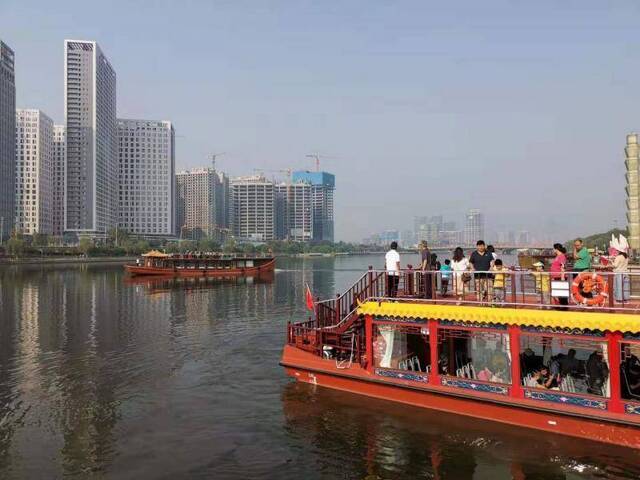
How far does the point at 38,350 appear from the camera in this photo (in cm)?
2173

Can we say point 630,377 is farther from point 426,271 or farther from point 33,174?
point 33,174

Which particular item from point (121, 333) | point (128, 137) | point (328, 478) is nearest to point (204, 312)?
point (121, 333)

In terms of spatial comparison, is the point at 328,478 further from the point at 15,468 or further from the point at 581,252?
the point at 581,252

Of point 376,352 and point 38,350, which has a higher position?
point 376,352

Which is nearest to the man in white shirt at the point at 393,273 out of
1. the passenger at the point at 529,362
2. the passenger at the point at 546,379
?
the passenger at the point at 529,362

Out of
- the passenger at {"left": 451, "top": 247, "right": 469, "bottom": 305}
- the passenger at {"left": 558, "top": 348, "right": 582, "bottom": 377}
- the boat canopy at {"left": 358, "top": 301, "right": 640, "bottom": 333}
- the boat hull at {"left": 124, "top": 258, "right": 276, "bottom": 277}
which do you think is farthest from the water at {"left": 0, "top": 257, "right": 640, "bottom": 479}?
the boat hull at {"left": 124, "top": 258, "right": 276, "bottom": 277}

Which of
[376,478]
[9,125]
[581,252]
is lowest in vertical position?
[376,478]

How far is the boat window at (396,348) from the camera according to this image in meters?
13.5

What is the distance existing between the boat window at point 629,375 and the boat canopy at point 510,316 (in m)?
0.90

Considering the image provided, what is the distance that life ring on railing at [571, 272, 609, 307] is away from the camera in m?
10.8

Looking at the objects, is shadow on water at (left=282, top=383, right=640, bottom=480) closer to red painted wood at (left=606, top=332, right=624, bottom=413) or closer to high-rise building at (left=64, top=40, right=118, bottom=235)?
red painted wood at (left=606, top=332, right=624, bottom=413)

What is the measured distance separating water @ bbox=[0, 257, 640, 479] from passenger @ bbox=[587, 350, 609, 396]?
1.23 meters

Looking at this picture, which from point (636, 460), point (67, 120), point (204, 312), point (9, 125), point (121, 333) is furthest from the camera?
point (67, 120)

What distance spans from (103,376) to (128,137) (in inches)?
7829
